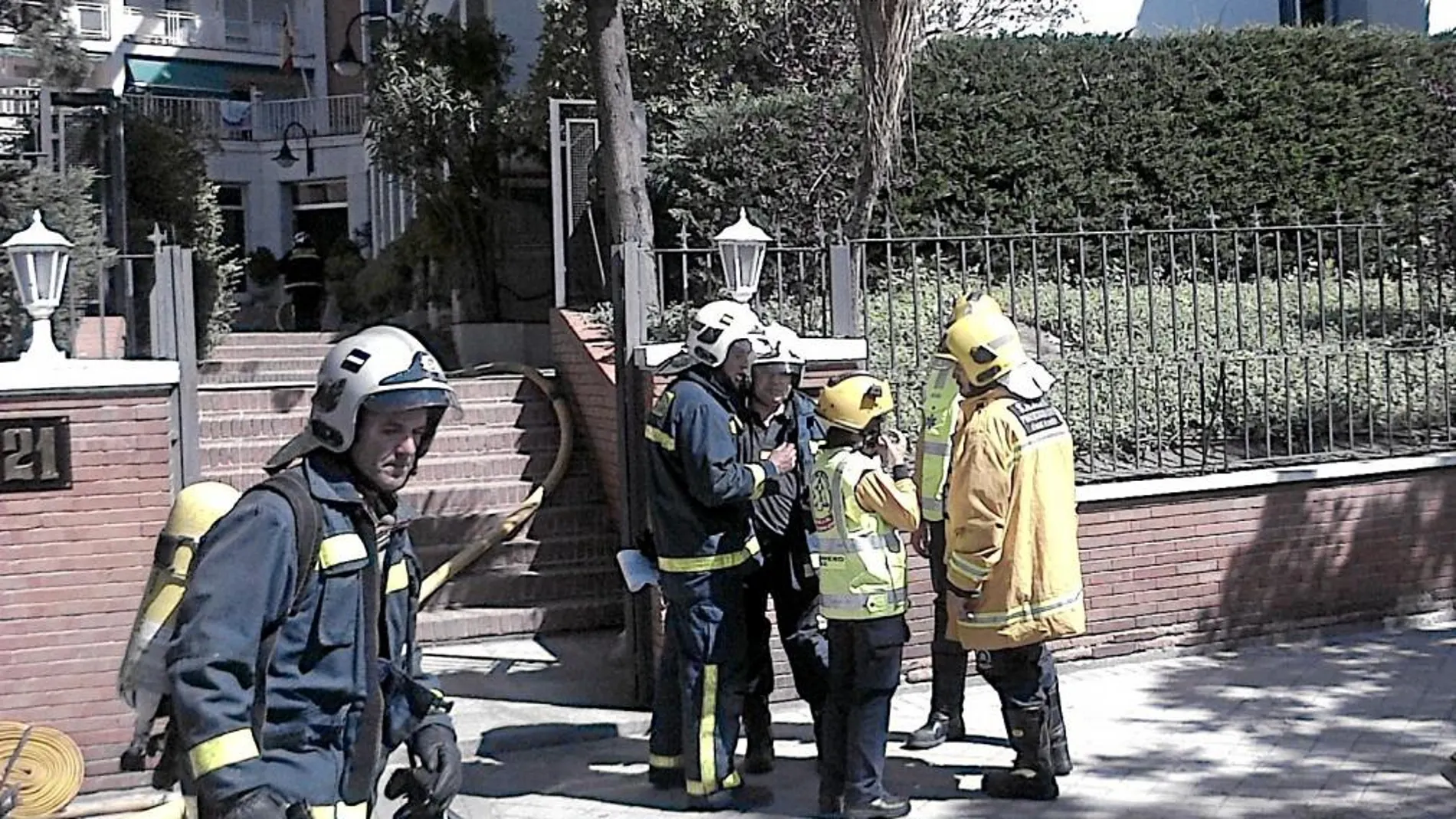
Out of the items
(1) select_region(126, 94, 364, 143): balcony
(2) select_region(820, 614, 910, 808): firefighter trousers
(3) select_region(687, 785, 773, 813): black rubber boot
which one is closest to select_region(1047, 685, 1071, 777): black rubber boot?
(2) select_region(820, 614, 910, 808): firefighter trousers

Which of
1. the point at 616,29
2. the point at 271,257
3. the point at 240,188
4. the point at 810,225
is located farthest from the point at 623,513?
the point at 240,188

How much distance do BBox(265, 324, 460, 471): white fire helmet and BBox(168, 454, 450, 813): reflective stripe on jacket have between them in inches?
2.6

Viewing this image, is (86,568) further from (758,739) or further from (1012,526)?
(1012,526)

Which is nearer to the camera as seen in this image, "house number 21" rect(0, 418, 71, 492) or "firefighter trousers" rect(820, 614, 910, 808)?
"firefighter trousers" rect(820, 614, 910, 808)

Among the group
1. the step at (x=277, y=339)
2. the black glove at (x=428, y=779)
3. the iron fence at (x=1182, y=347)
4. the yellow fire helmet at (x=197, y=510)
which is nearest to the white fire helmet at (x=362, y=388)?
the black glove at (x=428, y=779)

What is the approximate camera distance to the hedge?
11938 millimetres

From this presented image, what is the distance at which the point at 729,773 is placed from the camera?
6.14 m

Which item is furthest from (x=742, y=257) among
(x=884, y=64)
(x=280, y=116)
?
(x=280, y=116)

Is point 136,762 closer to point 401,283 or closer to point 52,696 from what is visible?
→ point 52,696

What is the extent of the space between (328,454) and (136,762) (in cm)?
104

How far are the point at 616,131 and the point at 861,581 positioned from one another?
5006mm

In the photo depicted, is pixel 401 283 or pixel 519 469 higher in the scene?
pixel 401 283

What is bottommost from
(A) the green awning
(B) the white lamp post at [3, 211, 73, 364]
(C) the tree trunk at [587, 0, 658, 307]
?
(B) the white lamp post at [3, 211, 73, 364]

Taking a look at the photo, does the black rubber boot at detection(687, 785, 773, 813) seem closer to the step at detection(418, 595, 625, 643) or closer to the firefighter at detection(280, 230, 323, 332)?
the step at detection(418, 595, 625, 643)
